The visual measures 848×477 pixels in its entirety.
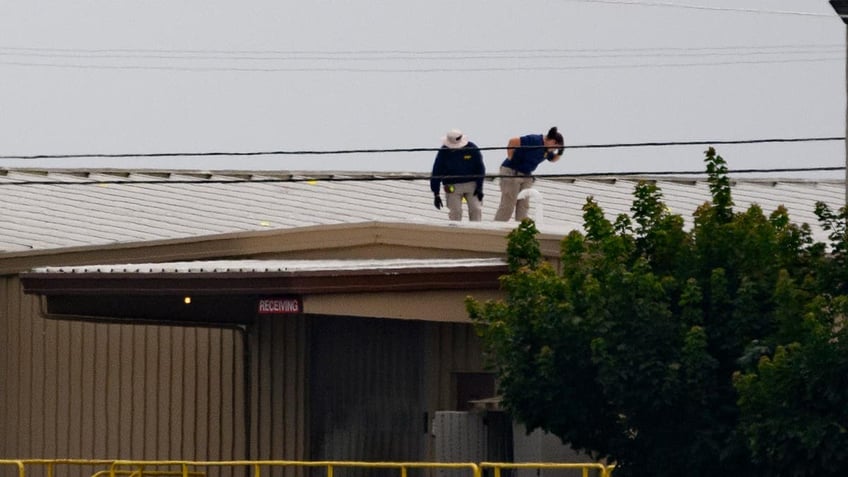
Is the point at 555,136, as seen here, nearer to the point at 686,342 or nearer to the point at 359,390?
the point at 359,390

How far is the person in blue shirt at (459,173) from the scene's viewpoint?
25891 mm

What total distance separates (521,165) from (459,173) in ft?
3.37

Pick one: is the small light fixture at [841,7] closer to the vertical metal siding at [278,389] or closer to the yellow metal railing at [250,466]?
the yellow metal railing at [250,466]

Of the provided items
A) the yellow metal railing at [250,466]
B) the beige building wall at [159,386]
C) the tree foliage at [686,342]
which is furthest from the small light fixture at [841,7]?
the beige building wall at [159,386]

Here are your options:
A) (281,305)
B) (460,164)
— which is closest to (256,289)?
(281,305)

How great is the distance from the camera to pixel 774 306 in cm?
1538

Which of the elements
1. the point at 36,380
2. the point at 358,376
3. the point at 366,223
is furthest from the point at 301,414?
the point at 36,380

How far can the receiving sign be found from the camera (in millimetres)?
20547

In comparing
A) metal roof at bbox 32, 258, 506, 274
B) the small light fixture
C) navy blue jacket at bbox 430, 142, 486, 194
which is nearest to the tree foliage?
the small light fixture

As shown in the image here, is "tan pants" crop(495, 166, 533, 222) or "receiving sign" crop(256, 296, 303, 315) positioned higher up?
"tan pants" crop(495, 166, 533, 222)

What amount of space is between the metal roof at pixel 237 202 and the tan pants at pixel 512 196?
0.71 metres

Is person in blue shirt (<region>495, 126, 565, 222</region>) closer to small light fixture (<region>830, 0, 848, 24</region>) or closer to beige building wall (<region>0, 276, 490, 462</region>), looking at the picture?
beige building wall (<region>0, 276, 490, 462</region>)

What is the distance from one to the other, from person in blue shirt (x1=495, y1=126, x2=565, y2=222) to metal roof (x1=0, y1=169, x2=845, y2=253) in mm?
757

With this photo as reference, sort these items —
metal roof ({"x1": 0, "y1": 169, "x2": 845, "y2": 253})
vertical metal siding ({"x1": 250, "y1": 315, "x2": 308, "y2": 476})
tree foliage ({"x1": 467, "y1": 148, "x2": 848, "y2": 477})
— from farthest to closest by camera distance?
metal roof ({"x1": 0, "y1": 169, "x2": 845, "y2": 253}) → vertical metal siding ({"x1": 250, "y1": 315, "x2": 308, "y2": 476}) → tree foliage ({"x1": 467, "y1": 148, "x2": 848, "y2": 477})
